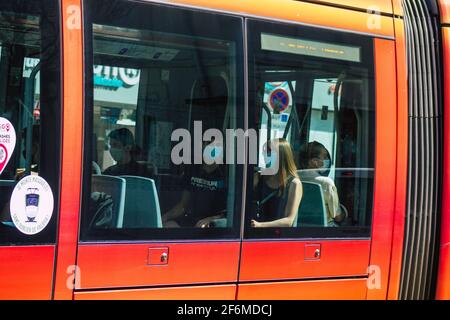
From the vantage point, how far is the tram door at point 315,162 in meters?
4.32

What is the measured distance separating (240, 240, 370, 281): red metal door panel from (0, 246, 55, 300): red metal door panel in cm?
129

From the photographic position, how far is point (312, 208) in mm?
4645

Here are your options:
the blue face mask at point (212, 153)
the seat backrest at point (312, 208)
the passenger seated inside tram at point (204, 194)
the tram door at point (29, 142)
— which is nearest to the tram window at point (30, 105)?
the tram door at point (29, 142)

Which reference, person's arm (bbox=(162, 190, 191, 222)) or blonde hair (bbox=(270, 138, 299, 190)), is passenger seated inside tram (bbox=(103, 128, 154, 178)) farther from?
blonde hair (bbox=(270, 138, 299, 190))

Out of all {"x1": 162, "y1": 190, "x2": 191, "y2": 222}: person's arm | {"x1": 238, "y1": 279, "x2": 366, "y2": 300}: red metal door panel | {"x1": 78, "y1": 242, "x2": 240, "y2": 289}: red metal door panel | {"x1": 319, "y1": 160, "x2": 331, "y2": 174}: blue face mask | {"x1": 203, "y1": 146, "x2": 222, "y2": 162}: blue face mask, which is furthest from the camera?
{"x1": 319, "y1": 160, "x2": 331, "y2": 174}: blue face mask

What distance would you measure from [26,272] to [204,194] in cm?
123

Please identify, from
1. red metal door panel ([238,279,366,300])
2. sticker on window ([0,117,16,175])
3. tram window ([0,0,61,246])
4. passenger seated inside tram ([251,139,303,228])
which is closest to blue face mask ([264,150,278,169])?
passenger seated inside tram ([251,139,303,228])

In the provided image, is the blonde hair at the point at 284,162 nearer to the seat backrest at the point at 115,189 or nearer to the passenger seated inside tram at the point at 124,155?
the passenger seated inside tram at the point at 124,155

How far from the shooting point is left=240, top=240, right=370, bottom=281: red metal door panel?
4262mm

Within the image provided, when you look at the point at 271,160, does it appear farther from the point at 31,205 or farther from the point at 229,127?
the point at 31,205

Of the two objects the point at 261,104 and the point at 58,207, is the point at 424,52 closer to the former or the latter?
the point at 261,104

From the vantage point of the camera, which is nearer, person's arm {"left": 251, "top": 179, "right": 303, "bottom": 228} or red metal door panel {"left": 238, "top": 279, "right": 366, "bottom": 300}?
red metal door panel {"left": 238, "top": 279, "right": 366, "bottom": 300}

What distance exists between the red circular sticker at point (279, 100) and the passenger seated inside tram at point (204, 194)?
1.74ft

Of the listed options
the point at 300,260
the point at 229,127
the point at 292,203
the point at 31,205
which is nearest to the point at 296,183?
the point at 292,203
